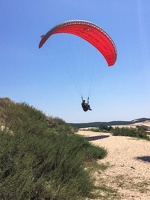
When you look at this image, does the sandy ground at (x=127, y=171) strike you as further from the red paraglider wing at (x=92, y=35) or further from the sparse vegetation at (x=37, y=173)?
the red paraglider wing at (x=92, y=35)

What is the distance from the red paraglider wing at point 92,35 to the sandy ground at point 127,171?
6.54 meters

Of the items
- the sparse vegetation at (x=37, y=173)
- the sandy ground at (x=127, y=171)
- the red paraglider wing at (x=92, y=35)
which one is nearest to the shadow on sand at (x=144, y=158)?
the sandy ground at (x=127, y=171)

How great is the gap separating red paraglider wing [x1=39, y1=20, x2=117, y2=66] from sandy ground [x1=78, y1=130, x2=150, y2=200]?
21.5ft

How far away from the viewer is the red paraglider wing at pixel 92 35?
1546 centimetres

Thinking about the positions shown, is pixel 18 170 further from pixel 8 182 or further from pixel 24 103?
pixel 24 103

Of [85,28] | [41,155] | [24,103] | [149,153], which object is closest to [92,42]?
[85,28]

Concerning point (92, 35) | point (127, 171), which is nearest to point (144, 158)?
point (127, 171)

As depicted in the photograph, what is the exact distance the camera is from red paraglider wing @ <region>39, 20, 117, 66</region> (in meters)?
15.5

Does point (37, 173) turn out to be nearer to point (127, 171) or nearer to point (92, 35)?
point (127, 171)

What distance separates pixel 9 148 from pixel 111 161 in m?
8.24

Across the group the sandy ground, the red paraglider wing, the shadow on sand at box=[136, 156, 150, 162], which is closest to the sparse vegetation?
the sandy ground

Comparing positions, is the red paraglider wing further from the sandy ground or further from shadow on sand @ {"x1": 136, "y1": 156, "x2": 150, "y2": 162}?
shadow on sand @ {"x1": 136, "y1": 156, "x2": 150, "y2": 162}

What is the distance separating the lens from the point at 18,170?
Answer: 201 inches

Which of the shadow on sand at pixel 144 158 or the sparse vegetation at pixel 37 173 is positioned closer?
the sparse vegetation at pixel 37 173
